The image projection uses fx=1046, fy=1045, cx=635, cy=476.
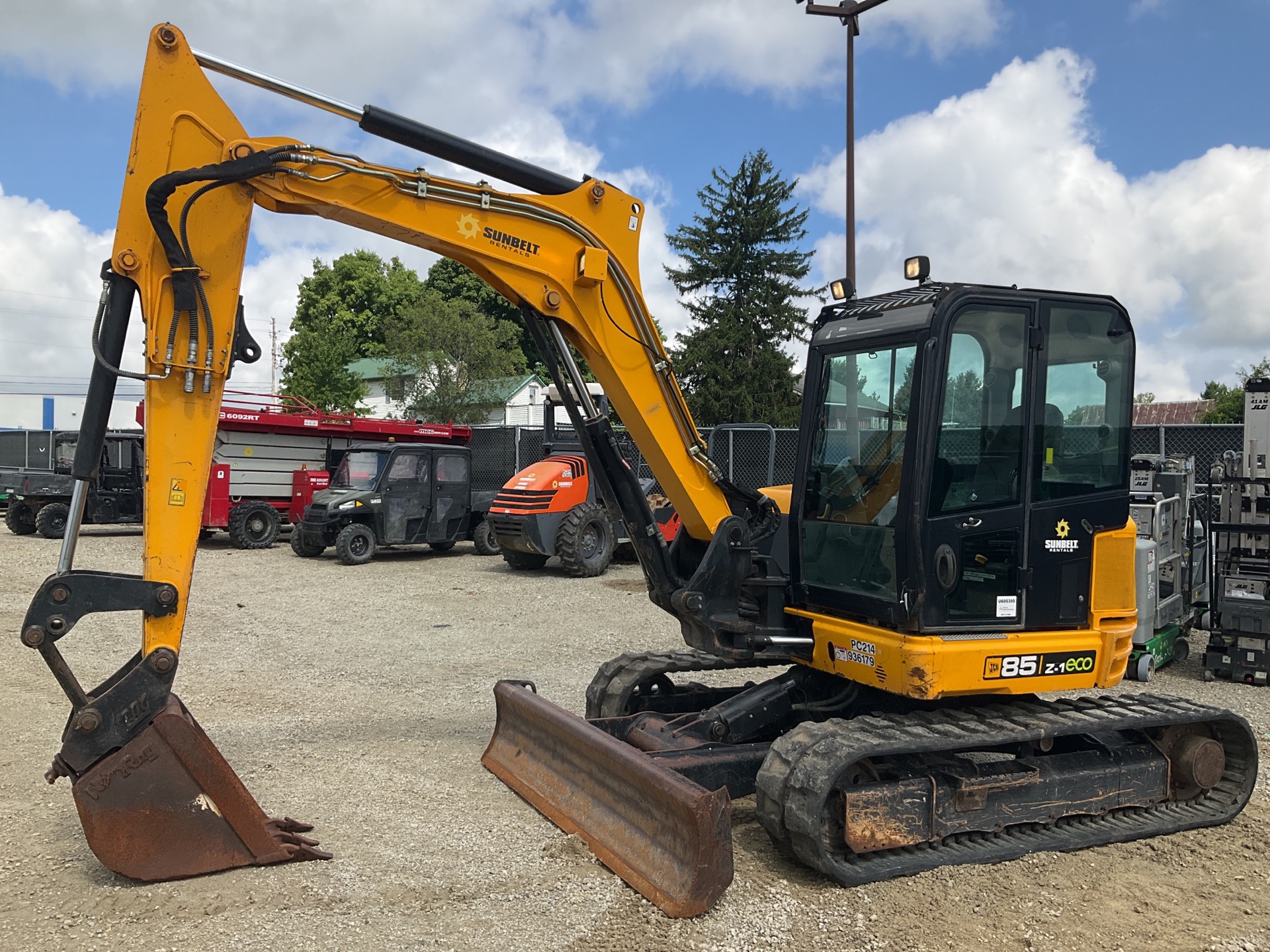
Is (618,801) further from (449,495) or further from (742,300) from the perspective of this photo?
(742,300)

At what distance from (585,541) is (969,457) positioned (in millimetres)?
11002

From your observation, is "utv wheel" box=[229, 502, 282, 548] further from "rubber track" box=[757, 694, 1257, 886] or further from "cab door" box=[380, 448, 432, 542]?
"rubber track" box=[757, 694, 1257, 886]

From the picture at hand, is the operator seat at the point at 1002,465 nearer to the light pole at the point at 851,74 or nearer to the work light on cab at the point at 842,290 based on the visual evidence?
the work light on cab at the point at 842,290

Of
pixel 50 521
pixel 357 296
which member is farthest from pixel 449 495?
pixel 357 296

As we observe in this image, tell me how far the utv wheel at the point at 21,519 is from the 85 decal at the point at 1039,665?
2148 centimetres

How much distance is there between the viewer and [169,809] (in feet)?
14.2

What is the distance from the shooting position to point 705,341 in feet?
120

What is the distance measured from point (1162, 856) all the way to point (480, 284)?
46.8 metres

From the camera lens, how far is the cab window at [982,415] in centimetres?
498

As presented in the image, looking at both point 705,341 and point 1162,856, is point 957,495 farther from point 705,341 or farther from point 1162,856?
point 705,341

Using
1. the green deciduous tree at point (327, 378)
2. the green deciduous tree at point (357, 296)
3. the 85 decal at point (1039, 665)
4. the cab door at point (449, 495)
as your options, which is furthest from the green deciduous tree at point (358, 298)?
the 85 decal at point (1039, 665)

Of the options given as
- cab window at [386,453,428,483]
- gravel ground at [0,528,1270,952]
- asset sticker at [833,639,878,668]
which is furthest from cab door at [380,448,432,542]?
asset sticker at [833,639,878,668]

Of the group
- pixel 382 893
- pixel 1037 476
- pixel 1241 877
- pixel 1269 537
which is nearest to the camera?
pixel 382 893

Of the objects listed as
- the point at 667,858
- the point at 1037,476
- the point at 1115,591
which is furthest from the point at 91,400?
the point at 1115,591
